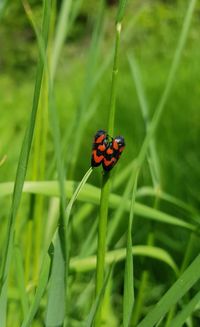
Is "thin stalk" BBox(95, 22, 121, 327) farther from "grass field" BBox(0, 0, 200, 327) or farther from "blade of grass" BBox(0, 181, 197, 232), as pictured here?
"blade of grass" BBox(0, 181, 197, 232)

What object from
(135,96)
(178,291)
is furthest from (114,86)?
(135,96)

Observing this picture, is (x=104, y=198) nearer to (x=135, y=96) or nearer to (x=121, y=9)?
(x=121, y=9)

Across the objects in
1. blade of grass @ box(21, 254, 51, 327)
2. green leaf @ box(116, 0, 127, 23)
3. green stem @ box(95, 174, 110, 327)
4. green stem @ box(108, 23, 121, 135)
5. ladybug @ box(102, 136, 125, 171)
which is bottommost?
blade of grass @ box(21, 254, 51, 327)

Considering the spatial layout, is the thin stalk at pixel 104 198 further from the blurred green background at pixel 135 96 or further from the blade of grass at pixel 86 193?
the blurred green background at pixel 135 96

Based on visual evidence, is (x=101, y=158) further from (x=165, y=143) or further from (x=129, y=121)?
(x=129, y=121)

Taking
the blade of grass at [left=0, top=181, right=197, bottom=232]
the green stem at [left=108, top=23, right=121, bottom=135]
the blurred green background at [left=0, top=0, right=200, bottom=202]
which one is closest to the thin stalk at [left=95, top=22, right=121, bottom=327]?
the green stem at [left=108, top=23, right=121, bottom=135]
